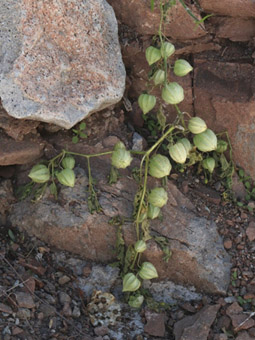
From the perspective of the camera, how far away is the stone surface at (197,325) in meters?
2.80

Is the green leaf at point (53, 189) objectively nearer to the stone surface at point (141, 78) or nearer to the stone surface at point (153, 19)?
the stone surface at point (141, 78)

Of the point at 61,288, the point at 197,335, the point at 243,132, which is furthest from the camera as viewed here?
the point at 243,132

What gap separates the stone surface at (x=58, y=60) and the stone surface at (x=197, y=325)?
1.08 m

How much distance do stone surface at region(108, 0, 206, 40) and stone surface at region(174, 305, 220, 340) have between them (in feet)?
4.64

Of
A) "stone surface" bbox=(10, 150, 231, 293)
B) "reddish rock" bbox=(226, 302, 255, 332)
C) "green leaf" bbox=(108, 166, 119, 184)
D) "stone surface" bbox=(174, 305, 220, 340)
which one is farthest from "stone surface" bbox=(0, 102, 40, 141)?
"reddish rock" bbox=(226, 302, 255, 332)

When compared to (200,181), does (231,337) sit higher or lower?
lower

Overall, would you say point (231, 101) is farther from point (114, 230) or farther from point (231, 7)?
point (114, 230)

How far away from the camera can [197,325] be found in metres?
2.84

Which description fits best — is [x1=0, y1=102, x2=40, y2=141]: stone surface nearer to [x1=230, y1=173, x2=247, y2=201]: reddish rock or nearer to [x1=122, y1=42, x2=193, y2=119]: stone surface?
[x1=122, y1=42, x2=193, y2=119]: stone surface

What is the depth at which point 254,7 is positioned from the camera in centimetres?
307

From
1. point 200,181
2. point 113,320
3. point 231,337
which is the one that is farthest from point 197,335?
point 200,181

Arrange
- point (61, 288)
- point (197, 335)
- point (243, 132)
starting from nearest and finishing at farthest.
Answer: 1. point (197, 335)
2. point (61, 288)
3. point (243, 132)

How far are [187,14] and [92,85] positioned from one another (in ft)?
2.08

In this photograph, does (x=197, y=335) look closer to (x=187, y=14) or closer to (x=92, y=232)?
(x=92, y=232)
